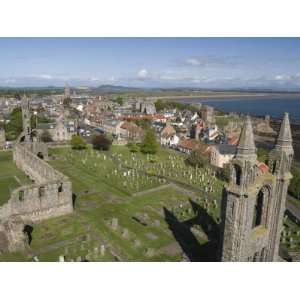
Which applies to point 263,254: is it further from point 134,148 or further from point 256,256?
point 134,148

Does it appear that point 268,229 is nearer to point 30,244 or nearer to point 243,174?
point 243,174

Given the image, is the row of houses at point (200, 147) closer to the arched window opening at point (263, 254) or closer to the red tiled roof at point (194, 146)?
the red tiled roof at point (194, 146)

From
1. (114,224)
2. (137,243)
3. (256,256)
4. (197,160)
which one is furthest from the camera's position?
(197,160)

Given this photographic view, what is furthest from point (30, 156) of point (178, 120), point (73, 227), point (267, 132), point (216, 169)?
point (267, 132)

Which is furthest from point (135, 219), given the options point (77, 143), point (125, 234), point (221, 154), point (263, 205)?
point (77, 143)

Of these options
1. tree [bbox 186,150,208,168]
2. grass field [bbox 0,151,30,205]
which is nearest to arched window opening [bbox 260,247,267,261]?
grass field [bbox 0,151,30,205]

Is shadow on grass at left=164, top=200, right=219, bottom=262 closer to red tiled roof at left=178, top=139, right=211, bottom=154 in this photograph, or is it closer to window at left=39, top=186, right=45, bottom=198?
window at left=39, top=186, right=45, bottom=198

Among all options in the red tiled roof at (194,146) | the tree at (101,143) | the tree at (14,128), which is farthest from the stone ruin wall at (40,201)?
the tree at (14,128)
